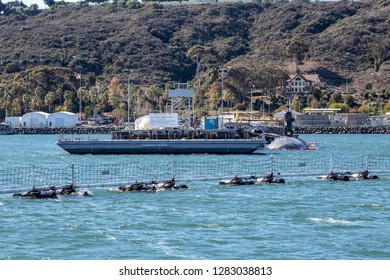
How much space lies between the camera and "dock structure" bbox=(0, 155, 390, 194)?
63.2 meters

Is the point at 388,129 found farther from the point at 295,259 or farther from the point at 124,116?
the point at 295,259

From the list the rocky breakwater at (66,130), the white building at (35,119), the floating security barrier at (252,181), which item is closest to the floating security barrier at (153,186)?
the floating security barrier at (252,181)

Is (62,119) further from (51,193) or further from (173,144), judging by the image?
(51,193)

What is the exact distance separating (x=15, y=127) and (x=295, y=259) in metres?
161

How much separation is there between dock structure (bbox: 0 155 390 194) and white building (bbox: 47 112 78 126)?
93.9 m

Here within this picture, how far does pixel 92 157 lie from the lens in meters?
98.6

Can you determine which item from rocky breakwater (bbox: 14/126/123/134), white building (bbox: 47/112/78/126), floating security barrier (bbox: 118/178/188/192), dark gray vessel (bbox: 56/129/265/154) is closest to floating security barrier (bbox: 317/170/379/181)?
floating security barrier (bbox: 118/178/188/192)

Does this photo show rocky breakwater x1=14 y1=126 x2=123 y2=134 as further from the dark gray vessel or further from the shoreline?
the dark gray vessel

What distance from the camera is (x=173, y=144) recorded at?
103 metres

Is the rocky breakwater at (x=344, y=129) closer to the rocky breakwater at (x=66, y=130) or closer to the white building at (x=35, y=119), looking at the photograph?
the rocky breakwater at (x=66, y=130)

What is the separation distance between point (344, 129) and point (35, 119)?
59157mm

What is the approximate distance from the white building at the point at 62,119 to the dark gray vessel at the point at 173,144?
81.1m

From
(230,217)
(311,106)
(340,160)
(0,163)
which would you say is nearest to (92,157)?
(0,163)

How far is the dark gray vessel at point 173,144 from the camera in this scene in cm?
10169
